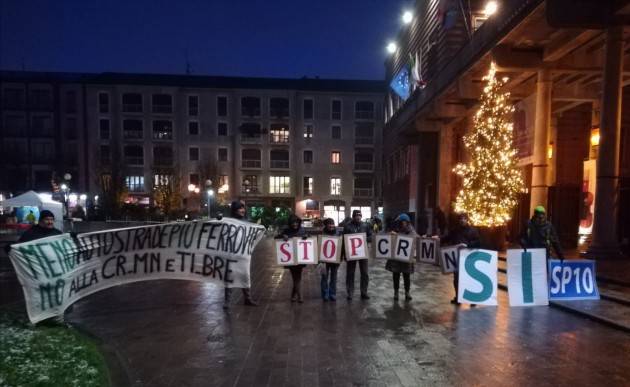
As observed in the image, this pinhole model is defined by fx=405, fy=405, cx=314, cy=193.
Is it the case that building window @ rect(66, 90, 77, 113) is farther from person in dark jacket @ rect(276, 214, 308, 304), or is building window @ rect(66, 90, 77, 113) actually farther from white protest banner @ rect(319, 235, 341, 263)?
white protest banner @ rect(319, 235, 341, 263)

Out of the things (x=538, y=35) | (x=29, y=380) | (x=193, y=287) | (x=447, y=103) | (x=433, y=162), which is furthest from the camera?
(x=433, y=162)

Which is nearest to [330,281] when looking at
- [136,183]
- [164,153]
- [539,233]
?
[539,233]

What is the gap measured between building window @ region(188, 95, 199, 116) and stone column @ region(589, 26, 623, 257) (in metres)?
49.4

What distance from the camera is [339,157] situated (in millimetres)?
55500

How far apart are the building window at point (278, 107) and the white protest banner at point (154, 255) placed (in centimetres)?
4795

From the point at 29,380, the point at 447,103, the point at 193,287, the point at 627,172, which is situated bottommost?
the point at 193,287

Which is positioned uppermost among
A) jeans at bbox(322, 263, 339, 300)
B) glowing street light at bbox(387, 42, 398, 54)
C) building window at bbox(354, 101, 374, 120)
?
glowing street light at bbox(387, 42, 398, 54)

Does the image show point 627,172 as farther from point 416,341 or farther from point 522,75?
point 416,341

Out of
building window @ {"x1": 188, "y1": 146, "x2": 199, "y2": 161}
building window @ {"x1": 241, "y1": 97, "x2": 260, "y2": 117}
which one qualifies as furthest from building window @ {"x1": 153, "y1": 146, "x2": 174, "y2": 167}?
building window @ {"x1": 241, "y1": 97, "x2": 260, "y2": 117}

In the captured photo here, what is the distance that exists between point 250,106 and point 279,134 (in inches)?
212

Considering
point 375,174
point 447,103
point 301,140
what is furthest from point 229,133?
point 447,103

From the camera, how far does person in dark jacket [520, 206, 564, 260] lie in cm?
896

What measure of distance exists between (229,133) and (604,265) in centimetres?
4856

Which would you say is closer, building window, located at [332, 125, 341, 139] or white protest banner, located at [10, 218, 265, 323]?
white protest banner, located at [10, 218, 265, 323]
